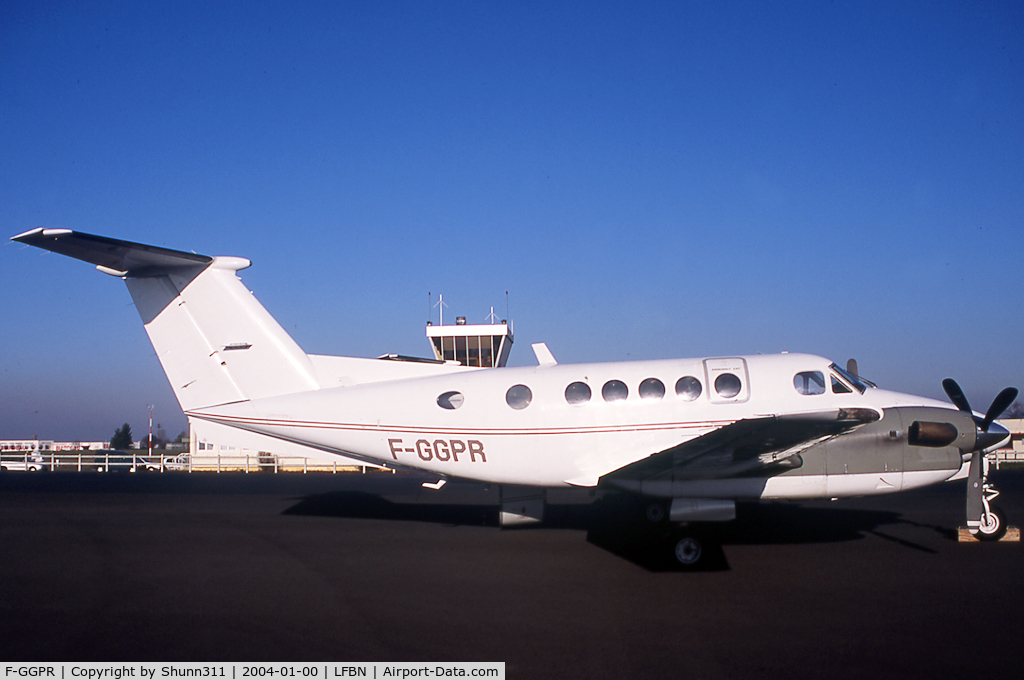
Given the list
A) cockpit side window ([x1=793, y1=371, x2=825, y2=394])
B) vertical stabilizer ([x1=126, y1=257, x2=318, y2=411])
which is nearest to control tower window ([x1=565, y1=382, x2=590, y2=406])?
cockpit side window ([x1=793, y1=371, x2=825, y2=394])

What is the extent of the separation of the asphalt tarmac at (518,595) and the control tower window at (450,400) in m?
2.04

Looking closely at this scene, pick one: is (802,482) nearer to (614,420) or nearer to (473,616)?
(614,420)

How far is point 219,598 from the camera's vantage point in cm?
680

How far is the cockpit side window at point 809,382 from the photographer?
9430 mm

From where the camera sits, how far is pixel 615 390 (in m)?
9.43

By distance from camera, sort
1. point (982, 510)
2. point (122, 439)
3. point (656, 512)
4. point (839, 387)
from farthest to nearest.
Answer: point (122, 439) → point (656, 512) → point (982, 510) → point (839, 387)

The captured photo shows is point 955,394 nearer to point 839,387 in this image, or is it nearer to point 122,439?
point 839,387

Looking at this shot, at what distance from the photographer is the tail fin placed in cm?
1015

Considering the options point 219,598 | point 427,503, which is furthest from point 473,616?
point 427,503

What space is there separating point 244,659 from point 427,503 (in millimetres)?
9736

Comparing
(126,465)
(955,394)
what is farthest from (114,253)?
(126,465)

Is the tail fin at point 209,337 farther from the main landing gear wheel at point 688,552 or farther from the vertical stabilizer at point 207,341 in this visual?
the main landing gear wheel at point 688,552
